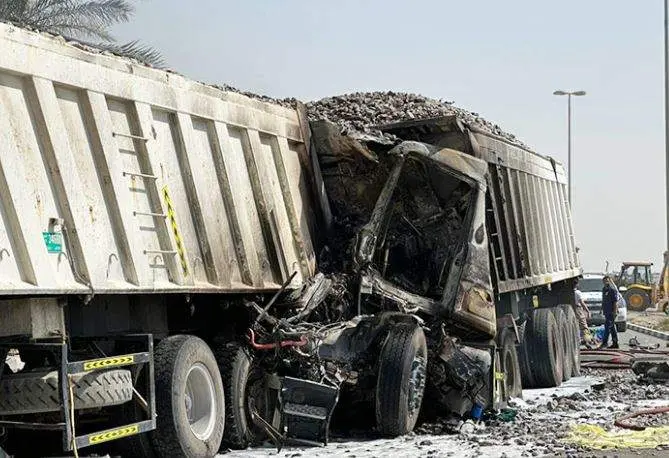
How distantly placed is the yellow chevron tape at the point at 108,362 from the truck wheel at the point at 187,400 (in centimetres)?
56

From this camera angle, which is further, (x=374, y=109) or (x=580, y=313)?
(x=580, y=313)

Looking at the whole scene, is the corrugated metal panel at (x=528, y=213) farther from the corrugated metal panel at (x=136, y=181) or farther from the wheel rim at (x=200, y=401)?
the wheel rim at (x=200, y=401)

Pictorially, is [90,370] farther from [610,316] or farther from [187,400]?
[610,316]

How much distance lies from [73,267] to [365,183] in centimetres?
530

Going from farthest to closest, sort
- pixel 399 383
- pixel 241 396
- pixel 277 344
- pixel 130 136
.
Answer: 1. pixel 399 383
2. pixel 277 344
3. pixel 241 396
4. pixel 130 136

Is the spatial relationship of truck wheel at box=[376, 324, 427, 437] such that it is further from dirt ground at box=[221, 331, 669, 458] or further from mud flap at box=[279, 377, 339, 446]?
mud flap at box=[279, 377, 339, 446]

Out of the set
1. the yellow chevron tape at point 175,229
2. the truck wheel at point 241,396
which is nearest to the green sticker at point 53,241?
the yellow chevron tape at point 175,229

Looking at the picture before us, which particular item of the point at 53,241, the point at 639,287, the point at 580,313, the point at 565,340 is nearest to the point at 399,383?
the point at 53,241

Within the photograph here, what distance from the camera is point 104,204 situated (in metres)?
8.53

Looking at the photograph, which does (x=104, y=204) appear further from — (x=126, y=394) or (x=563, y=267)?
(x=563, y=267)

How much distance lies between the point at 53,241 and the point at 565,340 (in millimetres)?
12667

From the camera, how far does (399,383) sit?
37.1 ft

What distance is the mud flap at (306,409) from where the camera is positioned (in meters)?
10.8

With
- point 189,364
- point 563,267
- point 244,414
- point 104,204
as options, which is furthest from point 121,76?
point 563,267
